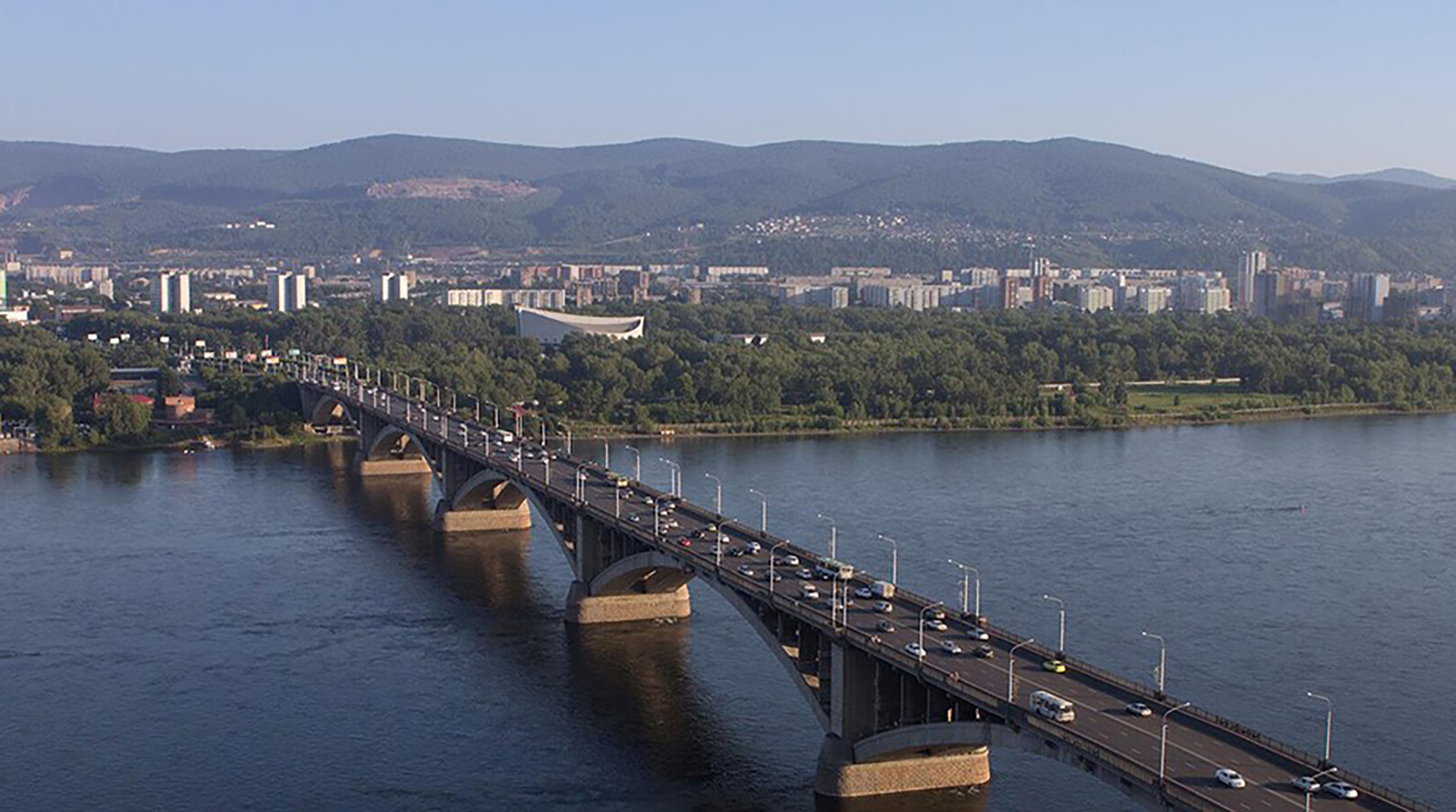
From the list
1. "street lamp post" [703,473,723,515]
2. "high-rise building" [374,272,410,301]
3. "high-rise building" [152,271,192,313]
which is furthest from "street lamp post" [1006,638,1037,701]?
"high-rise building" [374,272,410,301]

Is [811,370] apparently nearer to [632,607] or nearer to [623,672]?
[632,607]

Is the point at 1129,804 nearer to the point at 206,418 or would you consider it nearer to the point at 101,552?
the point at 101,552

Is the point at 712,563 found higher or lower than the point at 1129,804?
higher

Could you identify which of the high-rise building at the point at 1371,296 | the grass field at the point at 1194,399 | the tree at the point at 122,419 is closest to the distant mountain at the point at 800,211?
the high-rise building at the point at 1371,296

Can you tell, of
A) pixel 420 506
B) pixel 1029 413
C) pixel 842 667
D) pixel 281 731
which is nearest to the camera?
pixel 842 667

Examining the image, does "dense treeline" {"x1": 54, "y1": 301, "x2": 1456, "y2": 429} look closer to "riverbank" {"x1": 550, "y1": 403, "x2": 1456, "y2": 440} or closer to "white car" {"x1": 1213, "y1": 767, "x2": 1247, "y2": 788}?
"riverbank" {"x1": 550, "y1": 403, "x2": 1456, "y2": 440}

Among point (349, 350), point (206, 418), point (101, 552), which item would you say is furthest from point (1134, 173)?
point (101, 552)

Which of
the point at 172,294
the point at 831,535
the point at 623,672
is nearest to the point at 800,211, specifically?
the point at 172,294
